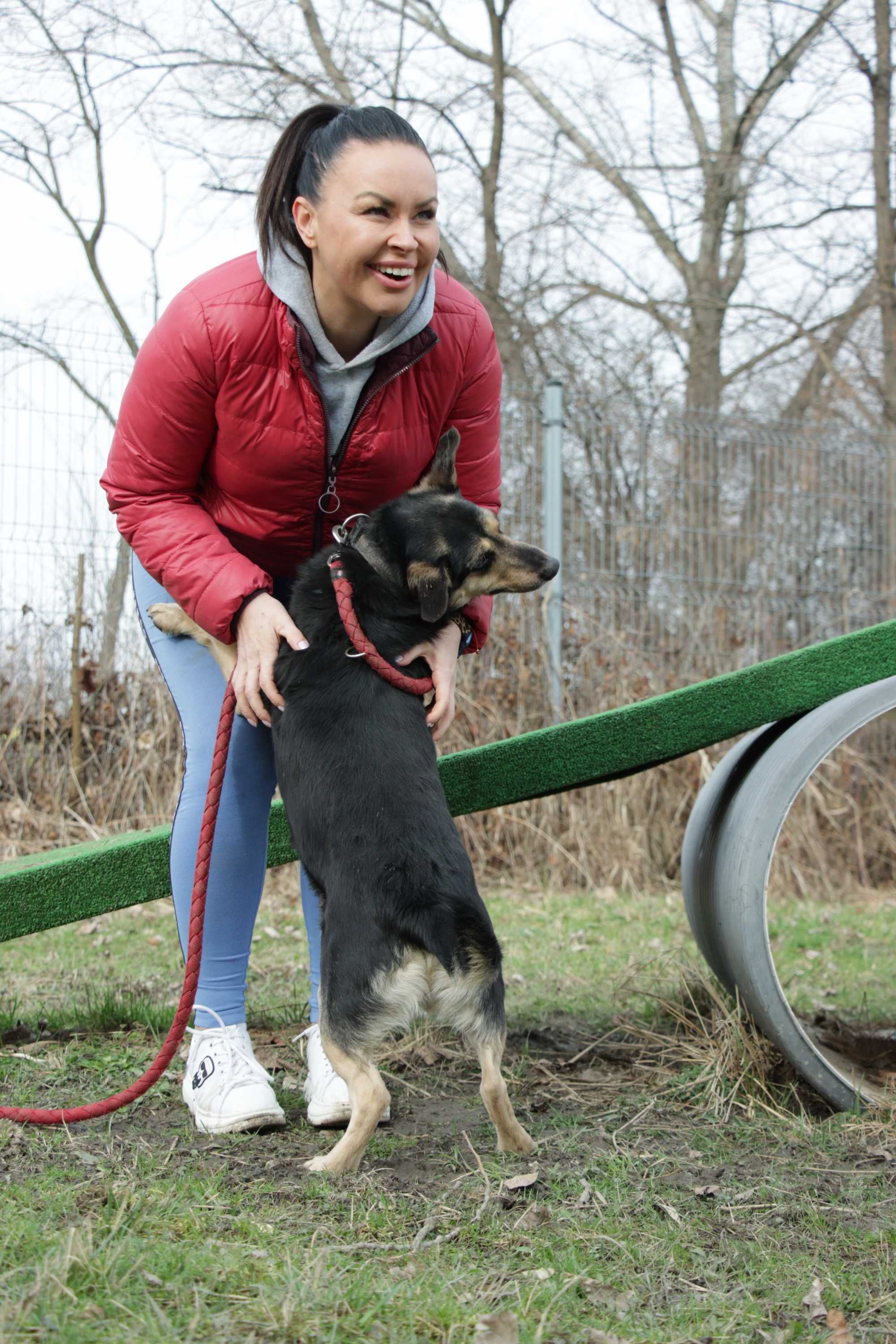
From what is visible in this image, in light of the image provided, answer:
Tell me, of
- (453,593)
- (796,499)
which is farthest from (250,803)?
(796,499)

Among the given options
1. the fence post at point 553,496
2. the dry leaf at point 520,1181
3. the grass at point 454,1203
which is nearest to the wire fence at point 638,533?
the fence post at point 553,496

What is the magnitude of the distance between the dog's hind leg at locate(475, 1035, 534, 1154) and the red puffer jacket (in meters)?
1.09

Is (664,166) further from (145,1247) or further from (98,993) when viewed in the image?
(145,1247)

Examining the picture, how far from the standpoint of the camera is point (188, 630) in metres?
2.88

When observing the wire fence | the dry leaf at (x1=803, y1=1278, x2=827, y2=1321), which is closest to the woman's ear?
the dry leaf at (x1=803, y1=1278, x2=827, y2=1321)

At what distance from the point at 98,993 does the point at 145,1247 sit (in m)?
2.29

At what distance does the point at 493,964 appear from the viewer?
231 cm

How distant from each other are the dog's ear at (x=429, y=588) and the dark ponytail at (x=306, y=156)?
0.74 meters

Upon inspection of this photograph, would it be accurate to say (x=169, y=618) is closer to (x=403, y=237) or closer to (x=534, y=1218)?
(x=403, y=237)

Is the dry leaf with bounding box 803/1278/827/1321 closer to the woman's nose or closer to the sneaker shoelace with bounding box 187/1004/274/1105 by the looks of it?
the sneaker shoelace with bounding box 187/1004/274/1105

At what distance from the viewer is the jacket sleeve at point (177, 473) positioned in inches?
101

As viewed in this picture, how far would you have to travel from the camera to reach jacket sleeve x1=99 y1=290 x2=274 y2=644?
101 inches

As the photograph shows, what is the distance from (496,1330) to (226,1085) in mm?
1191

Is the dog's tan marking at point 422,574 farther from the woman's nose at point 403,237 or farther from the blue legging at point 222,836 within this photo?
the woman's nose at point 403,237
